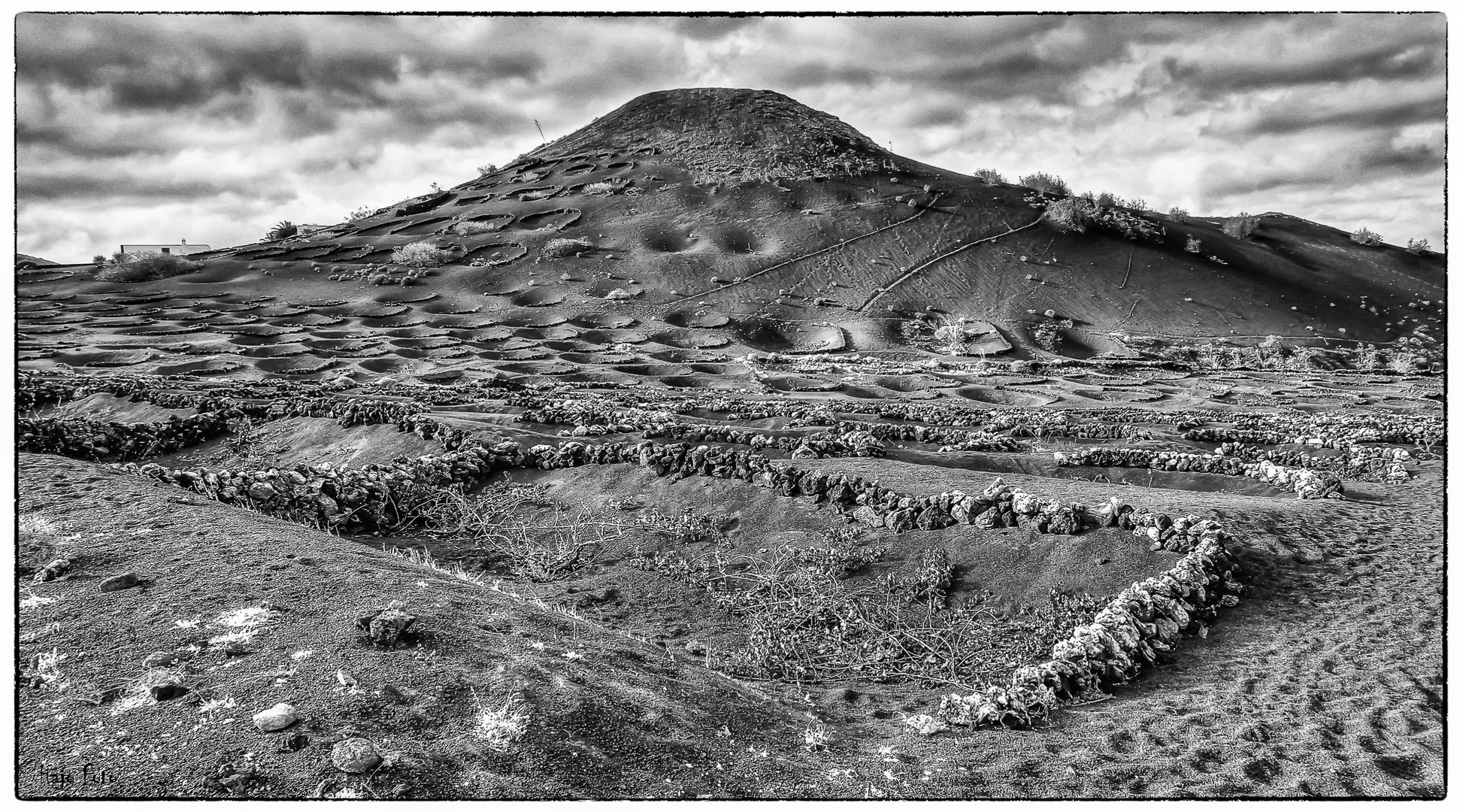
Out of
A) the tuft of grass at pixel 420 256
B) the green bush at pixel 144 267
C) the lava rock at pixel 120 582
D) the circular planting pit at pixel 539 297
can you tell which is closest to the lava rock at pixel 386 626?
the lava rock at pixel 120 582

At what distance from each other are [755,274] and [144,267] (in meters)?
31.0

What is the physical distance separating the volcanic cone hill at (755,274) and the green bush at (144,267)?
105 cm

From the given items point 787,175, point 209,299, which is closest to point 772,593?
point 209,299

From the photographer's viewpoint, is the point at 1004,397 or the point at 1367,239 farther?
the point at 1367,239

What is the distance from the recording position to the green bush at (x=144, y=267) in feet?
120

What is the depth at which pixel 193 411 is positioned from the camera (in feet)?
43.2

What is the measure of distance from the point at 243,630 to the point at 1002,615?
16.2ft

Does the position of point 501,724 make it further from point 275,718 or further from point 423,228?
point 423,228

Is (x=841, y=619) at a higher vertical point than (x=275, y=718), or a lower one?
lower

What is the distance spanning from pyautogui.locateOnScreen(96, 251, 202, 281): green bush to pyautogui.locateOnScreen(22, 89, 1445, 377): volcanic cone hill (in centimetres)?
105

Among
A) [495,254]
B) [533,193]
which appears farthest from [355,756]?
[533,193]

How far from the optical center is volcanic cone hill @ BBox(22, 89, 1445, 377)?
31.1m

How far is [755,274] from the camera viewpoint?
4100cm

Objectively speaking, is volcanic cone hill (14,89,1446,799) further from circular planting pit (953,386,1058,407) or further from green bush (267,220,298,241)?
green bush (267,220,298,241)
